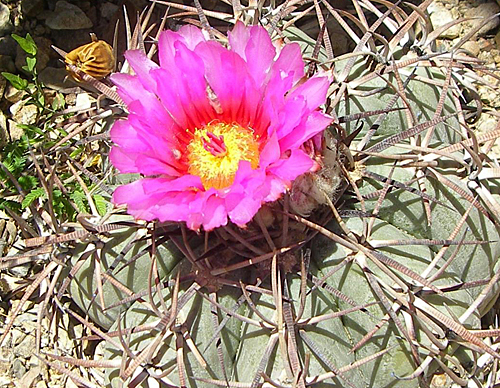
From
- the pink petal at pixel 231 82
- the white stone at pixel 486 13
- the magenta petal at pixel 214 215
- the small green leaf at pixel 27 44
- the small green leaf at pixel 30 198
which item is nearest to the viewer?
the magenta petal at pixel 214 215

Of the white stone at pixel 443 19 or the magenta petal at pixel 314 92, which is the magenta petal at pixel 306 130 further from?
the white stone at pixel 443 19

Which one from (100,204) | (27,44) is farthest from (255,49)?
(27,44)

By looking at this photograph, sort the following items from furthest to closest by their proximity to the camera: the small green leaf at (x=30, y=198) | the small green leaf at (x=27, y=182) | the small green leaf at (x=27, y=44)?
the small green leaf at (x=27, y=44), the small green leaf at (x=27, y=182), the small green leaf at (x=30, y=198)

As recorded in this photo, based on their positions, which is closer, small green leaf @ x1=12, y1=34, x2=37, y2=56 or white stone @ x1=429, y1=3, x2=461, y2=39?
small green leaf @ x1=12, y1=34, x2=37, y2=56

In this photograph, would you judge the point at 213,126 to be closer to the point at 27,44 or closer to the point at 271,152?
the point at 271,152

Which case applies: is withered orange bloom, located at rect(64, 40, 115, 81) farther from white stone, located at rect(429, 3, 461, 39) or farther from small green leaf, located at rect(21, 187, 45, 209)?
white stone, located at rect(429, 3, 461, 39)

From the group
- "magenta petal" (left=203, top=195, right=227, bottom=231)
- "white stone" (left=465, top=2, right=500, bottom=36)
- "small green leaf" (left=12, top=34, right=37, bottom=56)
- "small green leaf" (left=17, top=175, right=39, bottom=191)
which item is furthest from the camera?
"white stone" (left=465, top=2, right=500, bottom=36)

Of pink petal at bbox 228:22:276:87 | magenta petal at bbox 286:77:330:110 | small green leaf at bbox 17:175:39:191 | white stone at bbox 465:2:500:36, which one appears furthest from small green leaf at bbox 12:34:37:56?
white stone at bbox 465:2:500:36

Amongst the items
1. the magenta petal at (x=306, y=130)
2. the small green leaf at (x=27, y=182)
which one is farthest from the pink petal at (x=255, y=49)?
the small green leaf at (x=27, y=182)

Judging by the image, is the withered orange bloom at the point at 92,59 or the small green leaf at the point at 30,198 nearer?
the withered orange bloom at the point at 92,59
